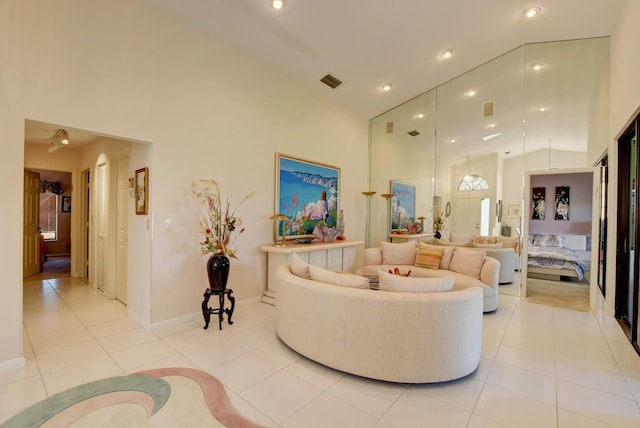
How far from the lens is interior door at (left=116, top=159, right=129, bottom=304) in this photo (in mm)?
4145

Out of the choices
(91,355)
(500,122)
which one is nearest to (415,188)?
(500,122)

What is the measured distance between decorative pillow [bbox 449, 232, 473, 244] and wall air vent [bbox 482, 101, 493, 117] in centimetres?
227

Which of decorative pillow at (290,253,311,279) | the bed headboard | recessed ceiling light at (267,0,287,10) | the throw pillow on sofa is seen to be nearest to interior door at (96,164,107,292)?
decorative pillow at (290,253,311,279)

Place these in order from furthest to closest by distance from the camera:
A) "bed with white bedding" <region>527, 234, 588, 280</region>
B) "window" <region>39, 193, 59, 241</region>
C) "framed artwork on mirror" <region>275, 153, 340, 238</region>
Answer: "window" <region>39, 193, 59, 241</region>, "bed with white bedding" <region>527, 234, 588, 280</region>, "framed artwork on mirror" <region>275, 153, 340, 238</region>

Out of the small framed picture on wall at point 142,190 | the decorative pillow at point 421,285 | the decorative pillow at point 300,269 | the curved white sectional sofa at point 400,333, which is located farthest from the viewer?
the small framed picture on wall at point 142,190

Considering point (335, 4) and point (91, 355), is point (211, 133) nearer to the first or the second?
point (335, 4)

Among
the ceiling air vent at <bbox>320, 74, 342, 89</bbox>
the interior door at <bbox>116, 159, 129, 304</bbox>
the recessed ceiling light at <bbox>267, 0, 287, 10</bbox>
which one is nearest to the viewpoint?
the recessed ceiling light at <bbox>267, 0, 287, 10</bbox>

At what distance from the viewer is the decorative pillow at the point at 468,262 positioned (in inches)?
170

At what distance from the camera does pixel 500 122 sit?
5.38 meters

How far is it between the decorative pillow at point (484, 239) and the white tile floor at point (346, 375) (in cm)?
185

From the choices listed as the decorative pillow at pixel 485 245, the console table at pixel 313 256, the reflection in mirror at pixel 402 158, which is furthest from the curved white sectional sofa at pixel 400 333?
the reflection in mirror at pixel 402 158

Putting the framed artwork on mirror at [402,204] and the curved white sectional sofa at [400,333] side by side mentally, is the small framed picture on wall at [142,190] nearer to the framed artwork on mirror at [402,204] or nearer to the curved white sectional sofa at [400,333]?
the curved white sectional sofa at [400,333]

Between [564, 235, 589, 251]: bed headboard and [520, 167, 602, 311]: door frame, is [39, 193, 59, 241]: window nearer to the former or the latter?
[520, 167, 602, 311]: door frame

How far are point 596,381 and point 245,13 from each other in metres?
4.93
